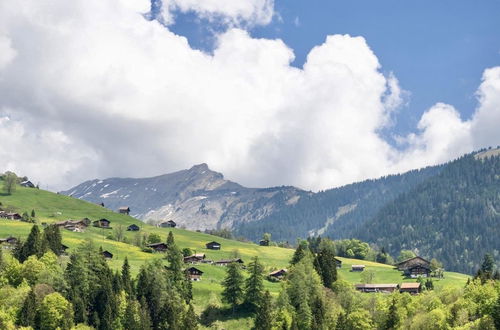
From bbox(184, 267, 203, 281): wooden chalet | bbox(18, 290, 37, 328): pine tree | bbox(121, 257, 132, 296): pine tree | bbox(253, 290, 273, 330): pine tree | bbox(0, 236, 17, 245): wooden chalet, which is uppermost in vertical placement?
bbox(0, 236, 17, 245): wooden chalet

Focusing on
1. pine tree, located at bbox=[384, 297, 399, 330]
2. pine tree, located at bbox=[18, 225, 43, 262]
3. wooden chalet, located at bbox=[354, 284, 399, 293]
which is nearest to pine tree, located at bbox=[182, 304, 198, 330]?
pine tree, located at bbox=[384, 297, 399, 330]

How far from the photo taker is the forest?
126 metres

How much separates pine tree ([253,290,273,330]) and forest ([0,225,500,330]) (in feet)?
0.74

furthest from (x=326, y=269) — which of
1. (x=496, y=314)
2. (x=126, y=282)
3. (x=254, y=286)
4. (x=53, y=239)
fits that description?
(x=53, y=239)

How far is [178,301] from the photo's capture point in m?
147

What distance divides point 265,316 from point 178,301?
2148cm

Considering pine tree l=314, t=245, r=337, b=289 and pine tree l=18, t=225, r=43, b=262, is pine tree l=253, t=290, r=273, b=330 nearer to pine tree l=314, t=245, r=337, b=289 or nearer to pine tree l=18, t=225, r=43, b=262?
pine tree l=314, t=245, r=337, b=289

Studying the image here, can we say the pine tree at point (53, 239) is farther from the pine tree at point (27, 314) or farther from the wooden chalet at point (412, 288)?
the wooden chalet at point (412, 288)

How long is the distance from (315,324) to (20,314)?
2400 inches

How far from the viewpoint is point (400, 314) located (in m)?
134

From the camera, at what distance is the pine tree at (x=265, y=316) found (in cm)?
13862

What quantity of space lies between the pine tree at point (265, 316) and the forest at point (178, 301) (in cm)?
23

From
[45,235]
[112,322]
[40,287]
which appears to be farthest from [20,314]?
[45,235]

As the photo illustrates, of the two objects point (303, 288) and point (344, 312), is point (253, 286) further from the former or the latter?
point (344, 312)
